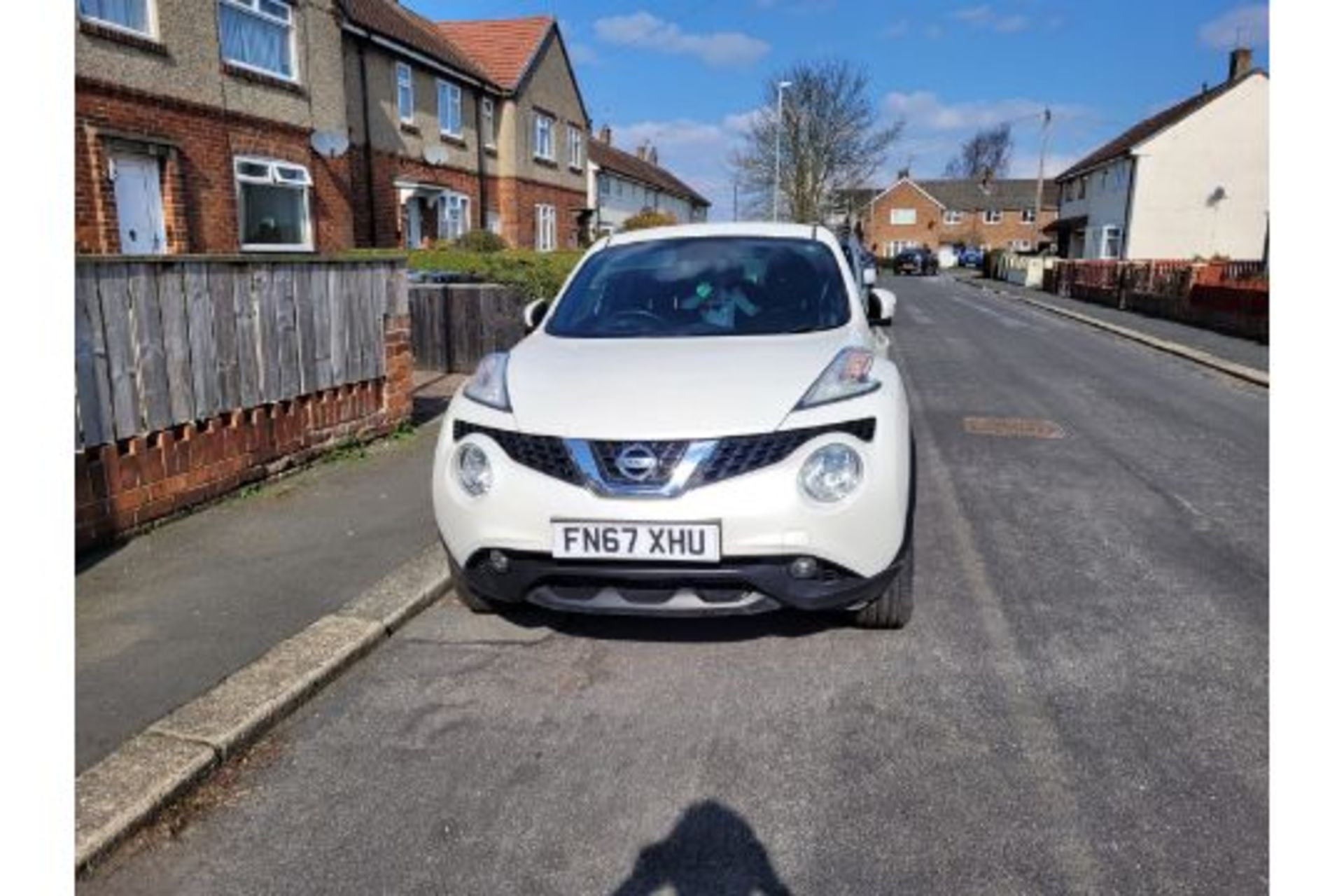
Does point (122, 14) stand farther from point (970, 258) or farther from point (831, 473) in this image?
point (970, 258)

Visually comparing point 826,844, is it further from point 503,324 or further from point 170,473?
point 503,324

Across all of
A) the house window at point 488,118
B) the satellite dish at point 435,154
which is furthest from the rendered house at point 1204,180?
the satellite dish at point 435,154

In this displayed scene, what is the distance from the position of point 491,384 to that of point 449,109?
22.2 metres

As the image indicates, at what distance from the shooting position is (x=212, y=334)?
509 cm

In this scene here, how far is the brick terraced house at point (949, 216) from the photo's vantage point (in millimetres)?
83000

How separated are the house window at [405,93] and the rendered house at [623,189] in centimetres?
1025

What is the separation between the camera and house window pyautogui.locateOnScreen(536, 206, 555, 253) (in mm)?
29281

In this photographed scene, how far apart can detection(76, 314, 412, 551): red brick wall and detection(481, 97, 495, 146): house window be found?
811 inches

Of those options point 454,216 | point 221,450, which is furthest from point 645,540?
point 454,216

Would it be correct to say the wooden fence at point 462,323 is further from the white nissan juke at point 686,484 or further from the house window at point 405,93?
the house window at point 405,93

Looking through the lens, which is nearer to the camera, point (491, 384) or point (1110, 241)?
point (491, 384)

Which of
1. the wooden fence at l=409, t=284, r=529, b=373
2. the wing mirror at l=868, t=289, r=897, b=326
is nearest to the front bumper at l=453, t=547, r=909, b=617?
the wing mirror at l=868, t=289, r=897, b=326
